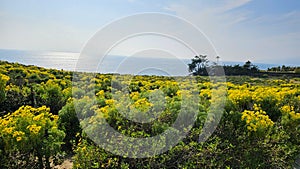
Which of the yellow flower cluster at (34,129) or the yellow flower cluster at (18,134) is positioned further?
the yellow flower cluster at (34,129)

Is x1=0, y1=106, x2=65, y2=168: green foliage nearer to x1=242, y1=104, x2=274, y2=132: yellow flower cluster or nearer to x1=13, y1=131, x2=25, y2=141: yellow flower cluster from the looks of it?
x1=13, y1=131, x2=25, y2=141: yellow flower cluster

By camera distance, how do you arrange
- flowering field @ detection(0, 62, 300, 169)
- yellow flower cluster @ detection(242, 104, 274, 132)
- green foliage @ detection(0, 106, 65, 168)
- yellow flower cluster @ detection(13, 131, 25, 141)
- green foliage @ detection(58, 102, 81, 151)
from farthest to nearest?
1. green foliage @ detection(58, 102, 81, 151)
2. yellow flower cluster @ detection(242, 104, 274, 132)
3. flowering field @ detection(0, 62, 300, 169)
4. green foliage @ detection(0, 106, 65, 168)
5. yellow flower cluster @ detection(13, 131, 25, 141)

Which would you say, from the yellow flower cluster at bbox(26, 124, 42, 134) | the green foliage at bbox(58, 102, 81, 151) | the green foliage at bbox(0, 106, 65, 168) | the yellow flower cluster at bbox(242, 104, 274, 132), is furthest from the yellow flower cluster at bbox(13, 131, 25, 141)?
the yellow flower cluster at bbox(242, 104, 274, 132)

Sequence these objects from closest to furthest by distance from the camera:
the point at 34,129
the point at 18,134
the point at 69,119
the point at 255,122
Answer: the point at 18,134
the point at 34,129
the point at 255,122
the point at 69,119

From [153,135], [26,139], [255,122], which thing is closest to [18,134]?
[26,139]

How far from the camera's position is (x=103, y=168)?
3.61 meters

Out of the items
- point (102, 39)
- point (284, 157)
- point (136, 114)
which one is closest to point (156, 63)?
point (102, 39)

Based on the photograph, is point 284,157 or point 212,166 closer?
point 212,166

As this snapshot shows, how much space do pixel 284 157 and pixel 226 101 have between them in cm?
148

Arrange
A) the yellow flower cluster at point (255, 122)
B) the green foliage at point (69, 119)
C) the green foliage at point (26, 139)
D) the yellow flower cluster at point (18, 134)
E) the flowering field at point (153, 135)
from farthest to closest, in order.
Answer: the green foliage at point (69, 119) < the yellow flower cluster at point (255, 122) < the flowering field at point (153, 135) < the green foliage at point (26, 139) < the yellow flower cluster at point (18, 134)

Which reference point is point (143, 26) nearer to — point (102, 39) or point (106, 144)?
point (102, 39)

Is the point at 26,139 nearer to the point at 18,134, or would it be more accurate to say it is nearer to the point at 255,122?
the point at 18,134

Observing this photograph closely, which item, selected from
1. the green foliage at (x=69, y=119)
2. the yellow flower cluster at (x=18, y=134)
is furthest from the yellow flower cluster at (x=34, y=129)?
the green foliage at (x=69, y=119)

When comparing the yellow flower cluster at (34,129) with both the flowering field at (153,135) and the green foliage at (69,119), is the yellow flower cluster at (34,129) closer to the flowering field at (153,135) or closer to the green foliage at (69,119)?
the flowering field at (153,135)
